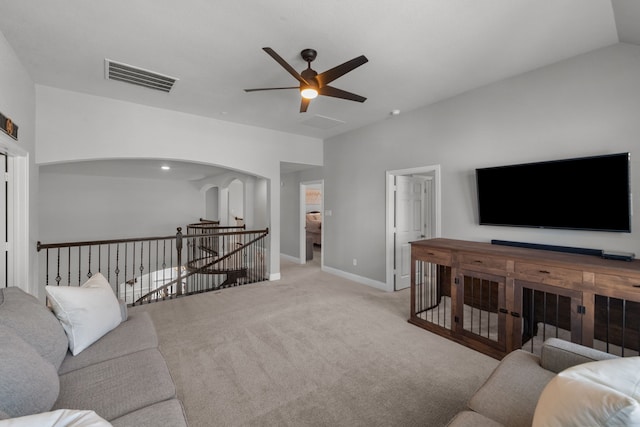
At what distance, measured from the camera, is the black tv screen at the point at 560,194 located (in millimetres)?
2412

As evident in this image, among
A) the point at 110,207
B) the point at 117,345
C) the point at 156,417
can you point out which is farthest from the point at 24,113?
the point at 110,207

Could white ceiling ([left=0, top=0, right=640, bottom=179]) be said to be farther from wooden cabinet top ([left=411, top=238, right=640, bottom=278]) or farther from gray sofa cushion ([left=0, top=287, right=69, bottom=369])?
gray sofa cushion ([left=0, top=287, right=69, bottom=369])

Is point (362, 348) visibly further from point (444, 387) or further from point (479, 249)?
point (479, 249)

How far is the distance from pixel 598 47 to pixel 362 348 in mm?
3576

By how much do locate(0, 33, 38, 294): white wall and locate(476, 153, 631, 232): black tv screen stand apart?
15.7ft

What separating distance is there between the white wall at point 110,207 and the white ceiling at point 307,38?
18.8 feet

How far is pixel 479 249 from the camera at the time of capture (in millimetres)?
2818

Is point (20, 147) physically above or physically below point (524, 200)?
above

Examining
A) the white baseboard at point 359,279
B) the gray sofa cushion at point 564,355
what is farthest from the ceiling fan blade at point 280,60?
the white baseboard at point 359,279

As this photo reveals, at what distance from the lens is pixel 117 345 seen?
186cm

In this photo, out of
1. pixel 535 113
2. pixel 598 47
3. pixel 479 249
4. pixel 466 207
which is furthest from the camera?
pixel 466 207

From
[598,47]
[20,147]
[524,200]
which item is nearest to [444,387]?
[524,200]

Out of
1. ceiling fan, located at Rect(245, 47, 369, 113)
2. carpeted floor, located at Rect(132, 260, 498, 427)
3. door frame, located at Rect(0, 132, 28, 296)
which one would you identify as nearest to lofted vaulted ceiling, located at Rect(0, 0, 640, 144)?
ceiling fan, located at Rect(245, 47, 369, 113)

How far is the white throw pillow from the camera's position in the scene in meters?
1.77
